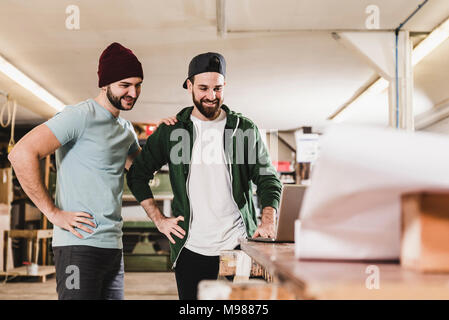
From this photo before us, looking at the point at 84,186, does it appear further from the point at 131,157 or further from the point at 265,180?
the point at 265,180

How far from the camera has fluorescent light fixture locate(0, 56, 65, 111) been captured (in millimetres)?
5437

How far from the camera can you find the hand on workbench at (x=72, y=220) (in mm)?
1775

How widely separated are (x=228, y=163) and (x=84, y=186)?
690 millimetres

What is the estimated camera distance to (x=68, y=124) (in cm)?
182

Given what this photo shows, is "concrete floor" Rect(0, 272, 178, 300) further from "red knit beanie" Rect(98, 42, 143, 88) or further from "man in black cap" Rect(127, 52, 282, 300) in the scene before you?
"red knit beanie" Rect(98, 42, 143, 88)

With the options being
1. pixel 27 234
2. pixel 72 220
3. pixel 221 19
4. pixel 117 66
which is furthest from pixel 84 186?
pixel 27 234

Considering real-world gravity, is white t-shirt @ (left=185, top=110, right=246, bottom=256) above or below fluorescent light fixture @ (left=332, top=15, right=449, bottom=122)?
below

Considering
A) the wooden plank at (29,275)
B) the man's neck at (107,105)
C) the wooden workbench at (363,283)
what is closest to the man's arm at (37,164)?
the man's neck at (107,105)

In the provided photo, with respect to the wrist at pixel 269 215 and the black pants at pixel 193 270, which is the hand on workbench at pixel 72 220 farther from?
the wrist at pixel 269 215

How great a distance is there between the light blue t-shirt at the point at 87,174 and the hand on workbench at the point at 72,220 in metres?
0.04

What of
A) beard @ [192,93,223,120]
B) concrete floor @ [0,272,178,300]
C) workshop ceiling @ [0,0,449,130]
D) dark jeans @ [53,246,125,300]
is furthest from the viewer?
concrete floor @ [0,272,178,300]

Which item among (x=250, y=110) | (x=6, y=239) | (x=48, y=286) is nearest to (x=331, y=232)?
(x=48, y=286)

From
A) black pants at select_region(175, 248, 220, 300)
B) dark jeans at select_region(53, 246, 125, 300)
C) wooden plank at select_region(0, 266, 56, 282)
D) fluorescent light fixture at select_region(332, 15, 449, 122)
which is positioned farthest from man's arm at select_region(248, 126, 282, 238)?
wooden plank at select_region(0, 266, 56, 282)

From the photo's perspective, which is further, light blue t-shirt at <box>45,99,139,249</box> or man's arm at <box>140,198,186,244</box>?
man's arm at <box>140,198,186,244</box>
